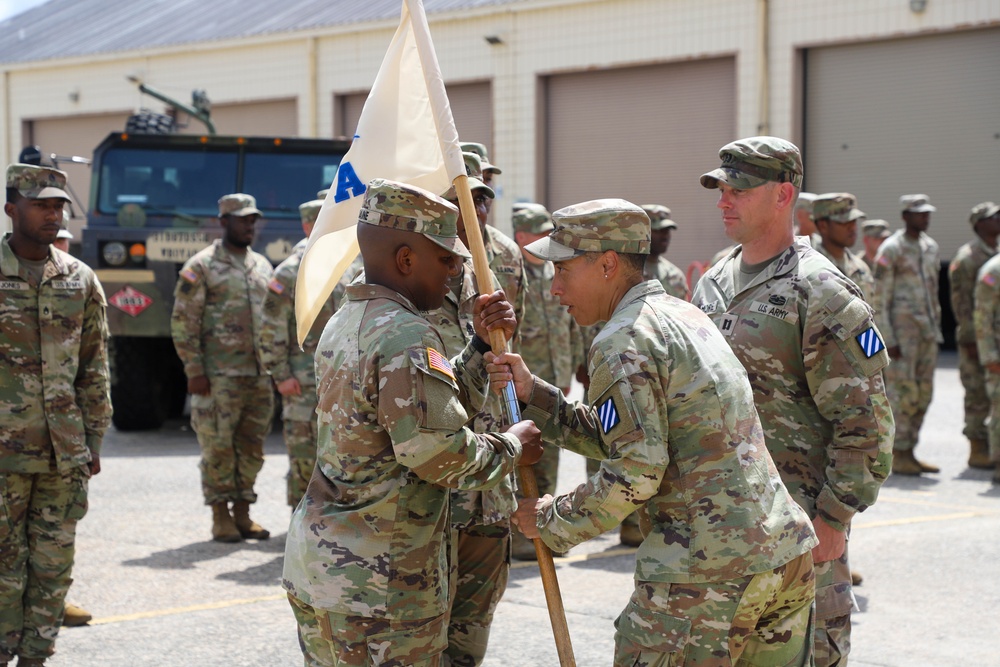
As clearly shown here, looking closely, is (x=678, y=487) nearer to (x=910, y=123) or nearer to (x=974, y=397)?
(x=974, y=397)

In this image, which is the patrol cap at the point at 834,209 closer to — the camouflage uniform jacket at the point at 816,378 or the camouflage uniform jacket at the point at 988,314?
the camouflage uniform jacket at the point at 988,314

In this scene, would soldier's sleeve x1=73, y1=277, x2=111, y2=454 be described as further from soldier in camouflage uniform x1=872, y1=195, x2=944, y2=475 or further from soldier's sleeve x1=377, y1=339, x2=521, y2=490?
soldier in camouflage uniform x1=872, y1=195, x2=944, y2=475

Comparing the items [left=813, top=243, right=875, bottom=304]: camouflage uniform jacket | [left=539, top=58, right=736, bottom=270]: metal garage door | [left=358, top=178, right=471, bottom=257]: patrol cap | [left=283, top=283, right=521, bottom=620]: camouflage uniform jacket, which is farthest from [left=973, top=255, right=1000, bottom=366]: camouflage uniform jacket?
[left=539, top=58, right=736, bottom=270]: metal garage door

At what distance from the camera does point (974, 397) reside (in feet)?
34.4

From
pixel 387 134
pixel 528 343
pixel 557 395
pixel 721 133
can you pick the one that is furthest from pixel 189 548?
pixel 721 133

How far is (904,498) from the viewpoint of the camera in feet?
29.6

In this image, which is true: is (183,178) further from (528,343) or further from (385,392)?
(385,392)

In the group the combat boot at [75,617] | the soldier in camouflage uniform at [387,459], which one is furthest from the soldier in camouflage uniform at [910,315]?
the soldier in camouflage uniform at [387,459]

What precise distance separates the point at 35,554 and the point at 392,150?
2363mm

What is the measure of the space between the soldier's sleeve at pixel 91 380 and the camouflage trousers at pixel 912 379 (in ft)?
22.0

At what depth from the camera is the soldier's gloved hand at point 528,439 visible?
357 cm

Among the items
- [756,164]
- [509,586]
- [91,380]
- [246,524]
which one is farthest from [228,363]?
[756,164]

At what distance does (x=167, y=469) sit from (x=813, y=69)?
522 inches

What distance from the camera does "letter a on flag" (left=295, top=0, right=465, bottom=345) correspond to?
4.28 meters
